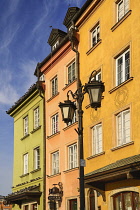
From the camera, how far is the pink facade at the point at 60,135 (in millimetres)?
23875

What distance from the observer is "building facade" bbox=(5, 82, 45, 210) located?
2856 centimetres

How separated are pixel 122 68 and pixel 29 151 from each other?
14537 millimetres

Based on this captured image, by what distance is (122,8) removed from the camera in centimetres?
1938

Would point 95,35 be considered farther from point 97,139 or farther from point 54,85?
point 54,85

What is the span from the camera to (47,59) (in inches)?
1131

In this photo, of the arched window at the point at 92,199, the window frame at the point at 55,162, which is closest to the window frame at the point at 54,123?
the window frame at the point at 55,162

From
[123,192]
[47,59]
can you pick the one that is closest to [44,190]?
[47,59]

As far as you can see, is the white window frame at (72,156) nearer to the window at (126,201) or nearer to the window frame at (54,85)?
the window frame at (54,85)

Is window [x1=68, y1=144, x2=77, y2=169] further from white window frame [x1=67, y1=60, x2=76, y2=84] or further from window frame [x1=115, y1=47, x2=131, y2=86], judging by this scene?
window frame [x1=115, y1=47, x2=131, y2=86]

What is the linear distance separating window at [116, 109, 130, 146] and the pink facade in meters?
5.25

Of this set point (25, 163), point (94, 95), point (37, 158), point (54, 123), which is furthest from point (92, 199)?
point (25, 163)

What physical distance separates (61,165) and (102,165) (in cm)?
615

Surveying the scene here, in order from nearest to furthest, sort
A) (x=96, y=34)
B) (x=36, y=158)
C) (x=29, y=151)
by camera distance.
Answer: (x=96, y=34) → (x=36, y=158) → (x=29, y=151)

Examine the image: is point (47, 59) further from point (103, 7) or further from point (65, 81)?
point (103, 7)
